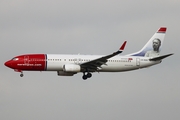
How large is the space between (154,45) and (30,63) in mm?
21010

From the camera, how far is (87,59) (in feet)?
303

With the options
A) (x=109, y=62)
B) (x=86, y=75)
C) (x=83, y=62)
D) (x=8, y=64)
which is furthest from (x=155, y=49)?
(x=8, y=64)

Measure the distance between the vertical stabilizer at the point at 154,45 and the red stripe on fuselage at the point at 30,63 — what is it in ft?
48.2

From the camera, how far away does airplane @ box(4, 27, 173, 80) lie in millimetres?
89500

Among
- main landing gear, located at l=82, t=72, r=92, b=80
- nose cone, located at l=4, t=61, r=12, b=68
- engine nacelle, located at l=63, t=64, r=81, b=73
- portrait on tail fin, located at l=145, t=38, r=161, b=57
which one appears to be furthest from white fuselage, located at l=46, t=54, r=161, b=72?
nose cone, located at l=4, t=61, r=12, b=68

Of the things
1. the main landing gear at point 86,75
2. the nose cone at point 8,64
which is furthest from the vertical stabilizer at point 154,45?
the nose cone at point 8,64

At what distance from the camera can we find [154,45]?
100 meters

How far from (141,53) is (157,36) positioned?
539 centimetres

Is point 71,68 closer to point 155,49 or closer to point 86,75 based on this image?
point 86,75

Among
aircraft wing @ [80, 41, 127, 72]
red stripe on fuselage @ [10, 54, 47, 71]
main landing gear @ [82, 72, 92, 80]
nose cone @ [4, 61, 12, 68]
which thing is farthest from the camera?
main landing gear @ [82, 72, 92, 80]

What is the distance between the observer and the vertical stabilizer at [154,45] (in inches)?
3876

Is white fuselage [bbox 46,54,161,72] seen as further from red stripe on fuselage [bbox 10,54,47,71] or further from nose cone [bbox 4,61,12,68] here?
nose cone [bbox 4,61,12,68]

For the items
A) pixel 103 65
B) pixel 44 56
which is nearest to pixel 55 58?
pixel 44 56

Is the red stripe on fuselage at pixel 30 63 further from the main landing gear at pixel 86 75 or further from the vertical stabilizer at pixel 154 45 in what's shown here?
the vertical stabilizer at pixel 154 45
